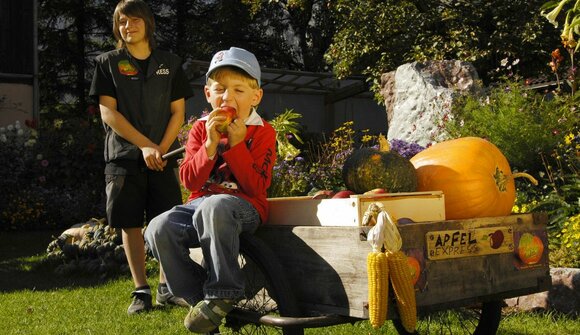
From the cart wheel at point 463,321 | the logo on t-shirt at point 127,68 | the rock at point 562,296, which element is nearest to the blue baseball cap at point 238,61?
the cart wheel at point 463,321

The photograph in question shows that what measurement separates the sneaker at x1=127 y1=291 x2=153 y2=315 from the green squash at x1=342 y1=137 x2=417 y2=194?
168 centimetres

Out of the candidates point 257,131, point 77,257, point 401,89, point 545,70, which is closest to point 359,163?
point 257,131

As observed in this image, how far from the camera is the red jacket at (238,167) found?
9.48 ft

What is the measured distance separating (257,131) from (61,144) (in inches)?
332

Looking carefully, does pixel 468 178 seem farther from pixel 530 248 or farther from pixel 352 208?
pixel 352 208

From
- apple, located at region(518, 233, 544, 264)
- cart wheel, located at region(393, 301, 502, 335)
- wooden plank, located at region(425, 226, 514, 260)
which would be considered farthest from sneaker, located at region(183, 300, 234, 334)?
apple, located at region(518, 233, 544, 264)

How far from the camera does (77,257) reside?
6.45 metres

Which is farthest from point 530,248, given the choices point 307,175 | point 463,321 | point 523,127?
point 307,175

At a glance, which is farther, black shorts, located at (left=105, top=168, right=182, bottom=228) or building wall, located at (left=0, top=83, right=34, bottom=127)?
building wall, located at (left=0, top=83, right=34, bottom=127)

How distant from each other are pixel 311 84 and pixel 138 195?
17063 millimetres

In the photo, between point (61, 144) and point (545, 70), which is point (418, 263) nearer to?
point (61, 144)

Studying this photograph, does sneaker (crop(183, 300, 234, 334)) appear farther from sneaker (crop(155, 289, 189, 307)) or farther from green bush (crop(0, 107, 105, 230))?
green bush (crop(0, 107, 105, 230))

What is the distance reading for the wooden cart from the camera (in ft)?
8.27

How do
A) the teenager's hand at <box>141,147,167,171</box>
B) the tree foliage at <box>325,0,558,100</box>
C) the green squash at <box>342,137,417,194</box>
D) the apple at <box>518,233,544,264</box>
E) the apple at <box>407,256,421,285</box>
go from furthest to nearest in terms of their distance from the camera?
the tree foliage at <box>325,0,558,100</box> < the teenager's hand at <box>141,147,167,171</box> < the green squash at <box>342,137,417,194</box> < the apple at <box>518,233,544,264</box> < the apple at <box>407,256,421,285</box>
